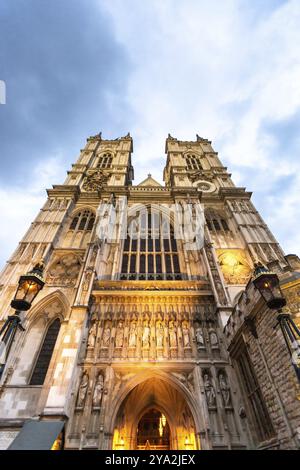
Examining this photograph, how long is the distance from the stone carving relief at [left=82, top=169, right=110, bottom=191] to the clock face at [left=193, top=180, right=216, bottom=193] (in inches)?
350

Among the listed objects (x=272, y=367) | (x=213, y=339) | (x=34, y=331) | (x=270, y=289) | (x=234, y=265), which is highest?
(x=234, y=265)

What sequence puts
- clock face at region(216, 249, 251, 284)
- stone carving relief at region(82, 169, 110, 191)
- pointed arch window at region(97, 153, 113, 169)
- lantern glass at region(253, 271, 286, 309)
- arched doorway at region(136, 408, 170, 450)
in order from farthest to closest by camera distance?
pointed arch window at region(97, 153, 113, 169) < stone carving relief at region(82, 169, 110, 191) < clock face at region(216, 249, 251, 284) < arched doorway at region(136, 408, 170, 450) < lantern glass at region(253, 271, 286, 309)

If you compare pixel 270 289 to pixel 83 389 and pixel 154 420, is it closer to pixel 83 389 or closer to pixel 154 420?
pixel 83 389

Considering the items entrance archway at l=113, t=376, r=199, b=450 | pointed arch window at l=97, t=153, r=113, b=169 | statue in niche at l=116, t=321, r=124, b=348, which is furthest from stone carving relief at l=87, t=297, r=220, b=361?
pointed arch window at l=97, t=153, r=113, b=169

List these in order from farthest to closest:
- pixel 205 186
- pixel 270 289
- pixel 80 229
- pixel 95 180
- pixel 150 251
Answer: pixel 95 180 < pixel 205 186 < pixel 80 229 < pixel 150 251 < pixel 270 289

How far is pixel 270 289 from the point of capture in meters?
5.02

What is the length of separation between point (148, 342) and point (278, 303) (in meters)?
6.51

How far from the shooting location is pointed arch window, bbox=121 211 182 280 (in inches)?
551

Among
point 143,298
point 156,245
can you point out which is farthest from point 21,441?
point 156,245

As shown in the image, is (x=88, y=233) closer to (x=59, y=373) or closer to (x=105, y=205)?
(x=105, y=205)

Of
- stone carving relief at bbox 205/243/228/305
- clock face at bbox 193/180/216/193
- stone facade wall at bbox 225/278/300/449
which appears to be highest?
clock face at bbox 193/180/216/193

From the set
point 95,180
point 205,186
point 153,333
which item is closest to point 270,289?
point 153,333

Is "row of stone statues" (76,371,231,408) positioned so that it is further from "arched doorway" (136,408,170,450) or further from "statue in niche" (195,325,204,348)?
"arched doorway" (136,408,170,450)

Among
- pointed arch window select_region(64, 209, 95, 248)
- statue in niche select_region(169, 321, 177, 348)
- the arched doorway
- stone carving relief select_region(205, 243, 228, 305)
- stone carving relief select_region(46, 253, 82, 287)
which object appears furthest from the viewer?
pointed arch window select_region(64, 209, 95, 248)
